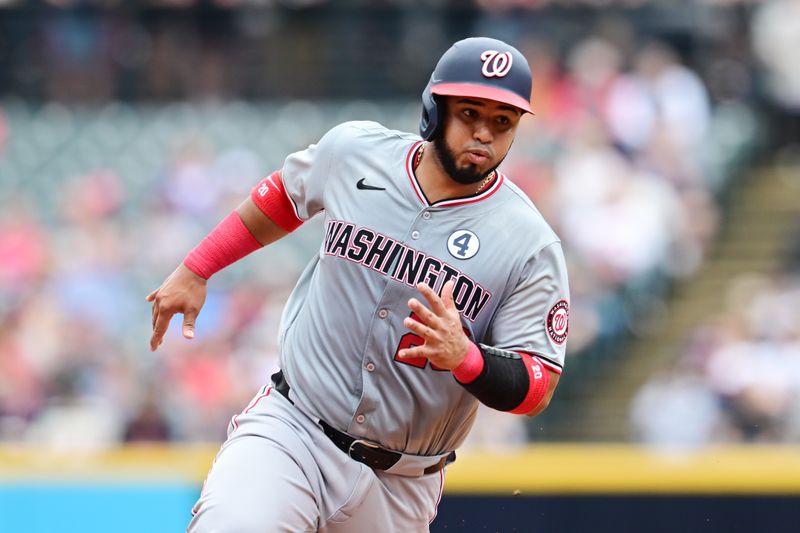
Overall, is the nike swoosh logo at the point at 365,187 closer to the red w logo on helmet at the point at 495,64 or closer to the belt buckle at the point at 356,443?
the red w logo on helmet at the point at 495,64

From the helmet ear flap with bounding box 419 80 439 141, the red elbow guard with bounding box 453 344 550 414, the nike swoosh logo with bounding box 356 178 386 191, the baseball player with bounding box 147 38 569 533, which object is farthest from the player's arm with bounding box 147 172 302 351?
the red elbow guard with bounding box 453 344 550 414

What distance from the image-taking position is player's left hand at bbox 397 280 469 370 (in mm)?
3785

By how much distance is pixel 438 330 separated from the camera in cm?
381

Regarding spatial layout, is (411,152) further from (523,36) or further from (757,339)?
(523,36)

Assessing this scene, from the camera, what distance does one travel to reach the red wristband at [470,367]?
392 centimetres

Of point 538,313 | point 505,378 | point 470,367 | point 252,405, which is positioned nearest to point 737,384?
point 538,313

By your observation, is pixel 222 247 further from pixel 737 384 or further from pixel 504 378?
pixel 737 384

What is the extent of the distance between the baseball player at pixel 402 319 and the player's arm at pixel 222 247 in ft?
0.97

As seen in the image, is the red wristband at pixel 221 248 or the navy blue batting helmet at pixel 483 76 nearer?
the navy blue batting helmet at pixel 483 76

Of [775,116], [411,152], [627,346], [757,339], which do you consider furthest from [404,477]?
[775,116]

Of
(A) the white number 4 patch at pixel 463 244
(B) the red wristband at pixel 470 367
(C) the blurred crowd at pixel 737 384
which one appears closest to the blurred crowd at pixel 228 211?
(C) the blurred crowd at pixel 737 384

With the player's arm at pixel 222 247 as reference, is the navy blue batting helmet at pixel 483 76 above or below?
above

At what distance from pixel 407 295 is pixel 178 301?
0.86 meters

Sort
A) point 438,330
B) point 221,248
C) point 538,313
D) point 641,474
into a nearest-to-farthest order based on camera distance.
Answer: point 438,330 → point 538,313 → point 221,248 → point 641,474
